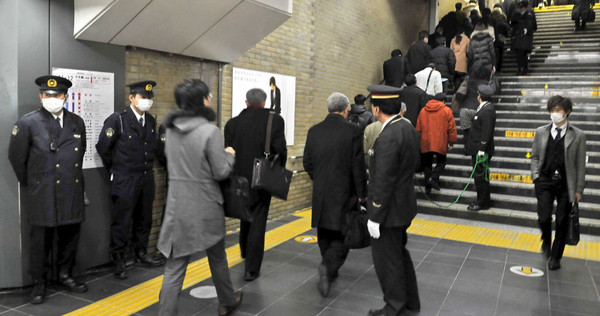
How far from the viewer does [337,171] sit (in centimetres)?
420

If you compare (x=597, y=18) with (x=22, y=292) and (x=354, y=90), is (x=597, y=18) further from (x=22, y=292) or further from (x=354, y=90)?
(x=22, y=292)

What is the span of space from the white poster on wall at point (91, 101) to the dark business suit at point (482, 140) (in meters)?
5.15

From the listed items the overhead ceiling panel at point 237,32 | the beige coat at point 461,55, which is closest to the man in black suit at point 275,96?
the overhead ceiling panel at point 237,32

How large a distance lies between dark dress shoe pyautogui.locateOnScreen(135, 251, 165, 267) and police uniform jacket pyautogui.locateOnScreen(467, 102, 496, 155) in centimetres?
484

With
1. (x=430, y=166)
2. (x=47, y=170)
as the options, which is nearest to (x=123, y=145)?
(x=47, y=170)

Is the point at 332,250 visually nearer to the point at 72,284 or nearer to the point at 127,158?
the point at 127,158

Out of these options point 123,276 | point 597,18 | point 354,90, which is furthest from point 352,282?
point 597,18

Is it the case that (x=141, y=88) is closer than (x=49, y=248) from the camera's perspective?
No

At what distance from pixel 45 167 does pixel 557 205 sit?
4958 millimetres

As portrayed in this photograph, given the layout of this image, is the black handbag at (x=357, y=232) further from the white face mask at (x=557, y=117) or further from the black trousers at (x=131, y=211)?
the white face mask at (x=557, y=117)

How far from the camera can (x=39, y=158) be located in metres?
3.95

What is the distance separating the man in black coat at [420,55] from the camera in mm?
10461

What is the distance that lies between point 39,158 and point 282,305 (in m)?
2.39

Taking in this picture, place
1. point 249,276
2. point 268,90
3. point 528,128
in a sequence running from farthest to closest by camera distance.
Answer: point 528,128 < point 268,90 < point 249,276
